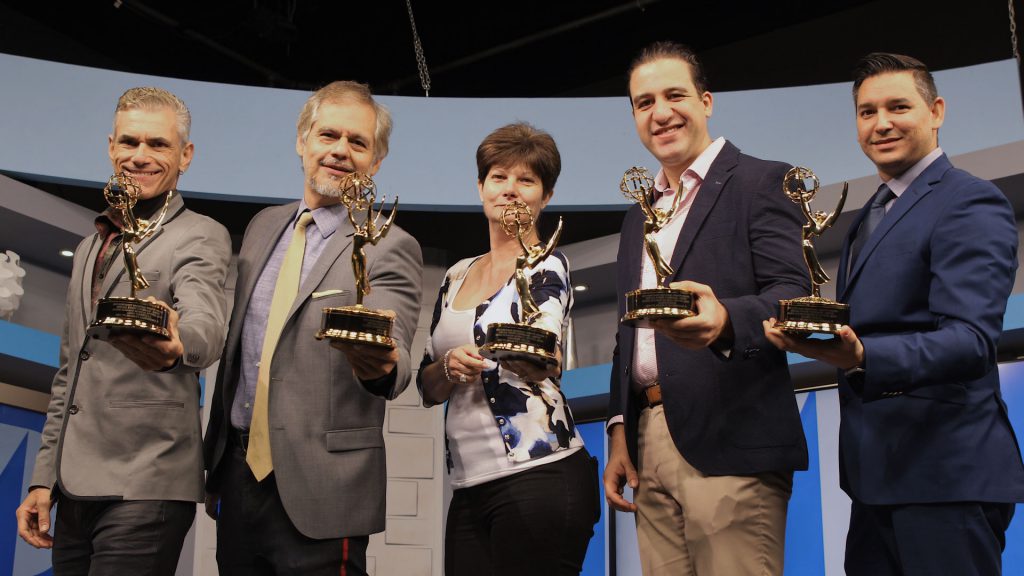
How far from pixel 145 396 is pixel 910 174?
1578 millimetres

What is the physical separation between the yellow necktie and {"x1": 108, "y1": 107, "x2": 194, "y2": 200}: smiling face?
0.32m

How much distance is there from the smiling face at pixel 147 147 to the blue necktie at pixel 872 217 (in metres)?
1.48

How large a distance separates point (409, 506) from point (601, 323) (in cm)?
143

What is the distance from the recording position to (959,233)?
1.78 m

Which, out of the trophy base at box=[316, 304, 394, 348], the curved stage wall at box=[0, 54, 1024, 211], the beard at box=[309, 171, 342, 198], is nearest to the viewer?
the trophy base at box=[316, 304, 394, 348]

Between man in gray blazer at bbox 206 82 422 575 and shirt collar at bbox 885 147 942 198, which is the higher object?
shirt collar at bbox 885 147 942 198

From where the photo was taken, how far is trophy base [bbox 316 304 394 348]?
1.69m

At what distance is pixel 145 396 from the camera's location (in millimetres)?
1973

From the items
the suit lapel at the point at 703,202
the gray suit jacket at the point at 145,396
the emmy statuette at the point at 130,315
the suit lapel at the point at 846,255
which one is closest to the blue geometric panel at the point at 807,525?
the suit lapel at the point at 846,255

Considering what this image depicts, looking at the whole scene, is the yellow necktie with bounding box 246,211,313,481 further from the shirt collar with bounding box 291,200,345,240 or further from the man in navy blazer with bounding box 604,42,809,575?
the man in navy blazer with bounding box 604,42,809,575

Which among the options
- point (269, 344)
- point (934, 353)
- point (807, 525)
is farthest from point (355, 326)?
point (807, 525)

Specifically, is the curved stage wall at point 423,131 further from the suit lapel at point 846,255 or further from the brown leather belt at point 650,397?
the brown leather belt at point 650,397

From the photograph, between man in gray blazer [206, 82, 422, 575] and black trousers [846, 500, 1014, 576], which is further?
man in gray blazer [206, 82, 422, 575]

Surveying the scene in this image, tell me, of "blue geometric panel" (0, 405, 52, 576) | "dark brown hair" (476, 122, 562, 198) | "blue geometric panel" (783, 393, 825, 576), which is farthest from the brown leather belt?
"blue geometric panel" (0, 405, 52, 576)
